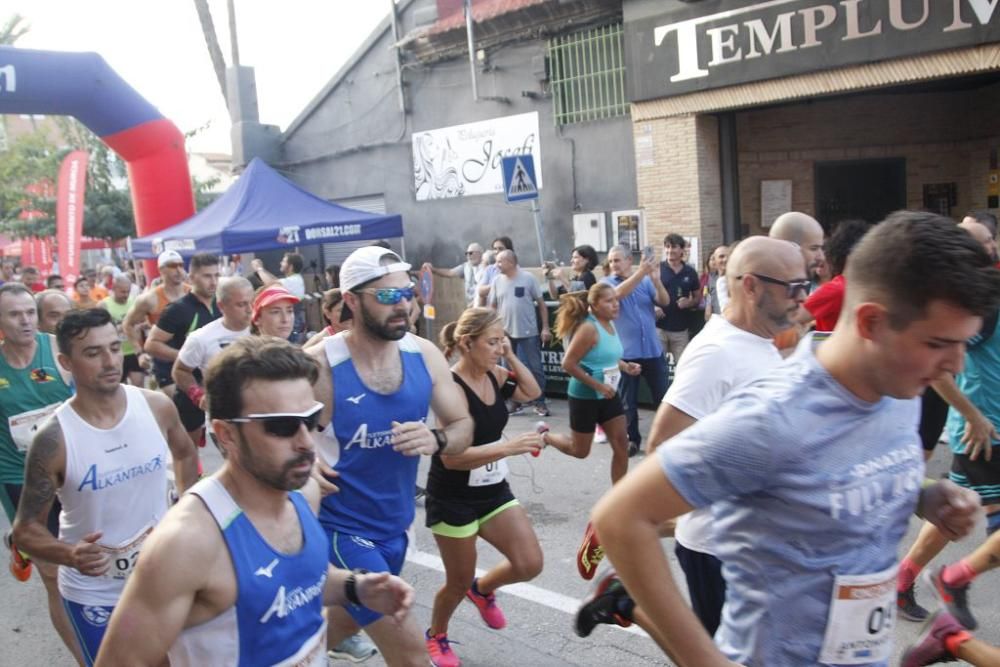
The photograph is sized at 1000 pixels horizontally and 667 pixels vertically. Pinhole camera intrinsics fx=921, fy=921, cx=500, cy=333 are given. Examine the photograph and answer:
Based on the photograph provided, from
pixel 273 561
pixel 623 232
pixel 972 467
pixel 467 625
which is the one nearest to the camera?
pixel 273 561

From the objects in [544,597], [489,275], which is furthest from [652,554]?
[489,275]

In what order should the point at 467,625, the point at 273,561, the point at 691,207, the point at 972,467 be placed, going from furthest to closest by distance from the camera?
the point at 691,207 → the point at 467,625 → the point at 972,467 → the point at 273,561

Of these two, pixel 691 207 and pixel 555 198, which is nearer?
pixel 691 207

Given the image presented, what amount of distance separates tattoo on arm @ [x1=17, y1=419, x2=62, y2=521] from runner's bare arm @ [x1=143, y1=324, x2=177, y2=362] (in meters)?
3.68

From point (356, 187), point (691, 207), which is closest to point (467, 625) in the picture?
point (691, 207)

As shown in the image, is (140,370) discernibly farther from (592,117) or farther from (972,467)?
(972,467)

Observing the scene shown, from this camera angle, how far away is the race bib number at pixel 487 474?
4.38 m

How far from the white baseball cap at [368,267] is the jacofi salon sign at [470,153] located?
37.2ft

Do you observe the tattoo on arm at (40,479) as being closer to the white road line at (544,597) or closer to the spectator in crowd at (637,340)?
the white road line at (544,597)

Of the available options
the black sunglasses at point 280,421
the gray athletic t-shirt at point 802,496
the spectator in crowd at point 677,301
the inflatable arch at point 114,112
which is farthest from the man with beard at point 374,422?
the inflatable arch at point 114,112

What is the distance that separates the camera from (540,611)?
502cm

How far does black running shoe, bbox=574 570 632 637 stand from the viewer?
2.54 meters

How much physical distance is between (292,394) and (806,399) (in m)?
1.34

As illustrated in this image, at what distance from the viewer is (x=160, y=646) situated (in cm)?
215
